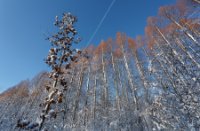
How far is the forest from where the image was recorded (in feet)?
10.9

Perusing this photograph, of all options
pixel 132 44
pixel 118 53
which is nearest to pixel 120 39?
pixel 132 44

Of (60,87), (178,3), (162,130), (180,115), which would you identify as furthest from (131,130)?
(178,3)

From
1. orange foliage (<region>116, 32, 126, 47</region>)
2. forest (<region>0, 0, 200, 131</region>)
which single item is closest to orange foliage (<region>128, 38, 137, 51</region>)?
forest (<region>0, 0, 200, 131</region>)

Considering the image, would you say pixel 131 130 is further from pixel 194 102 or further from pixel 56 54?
pixel 56 54

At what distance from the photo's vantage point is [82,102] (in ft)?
50.2

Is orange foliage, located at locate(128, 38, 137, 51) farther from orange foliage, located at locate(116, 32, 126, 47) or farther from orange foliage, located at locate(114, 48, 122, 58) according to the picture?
orange foliage, located at locate(114, 48, 122, 58)

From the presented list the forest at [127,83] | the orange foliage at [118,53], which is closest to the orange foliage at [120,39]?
the forest at [127,83]

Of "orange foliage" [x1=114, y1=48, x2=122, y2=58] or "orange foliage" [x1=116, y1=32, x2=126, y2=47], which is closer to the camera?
"orange foliage" [x1=114, y1=48, x2=122, y2=58]

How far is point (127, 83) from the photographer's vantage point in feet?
48.9

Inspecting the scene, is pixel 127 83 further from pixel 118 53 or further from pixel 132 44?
pixel 132 44

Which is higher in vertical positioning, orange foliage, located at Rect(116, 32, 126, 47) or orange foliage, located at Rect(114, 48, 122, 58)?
orange foliage, located at Rect(116, 32, 126, 47)

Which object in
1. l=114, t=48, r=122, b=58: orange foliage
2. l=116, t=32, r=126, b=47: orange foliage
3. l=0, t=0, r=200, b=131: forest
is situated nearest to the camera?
l=0, t=0, r=200, b=131: forest

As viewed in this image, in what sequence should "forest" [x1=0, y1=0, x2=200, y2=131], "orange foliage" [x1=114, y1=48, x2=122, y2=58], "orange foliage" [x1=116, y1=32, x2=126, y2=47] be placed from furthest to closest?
1. "orange foliage" [x1=116, y1=32, x2=126, y2=47]
2. "orange foliage" [x1=114, y1=48, x2=122, y2=58]
3. "forest" [x1=0, y1=0, x2=200, y2=131]

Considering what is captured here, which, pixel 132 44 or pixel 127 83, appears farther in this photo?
pixel 132 44
